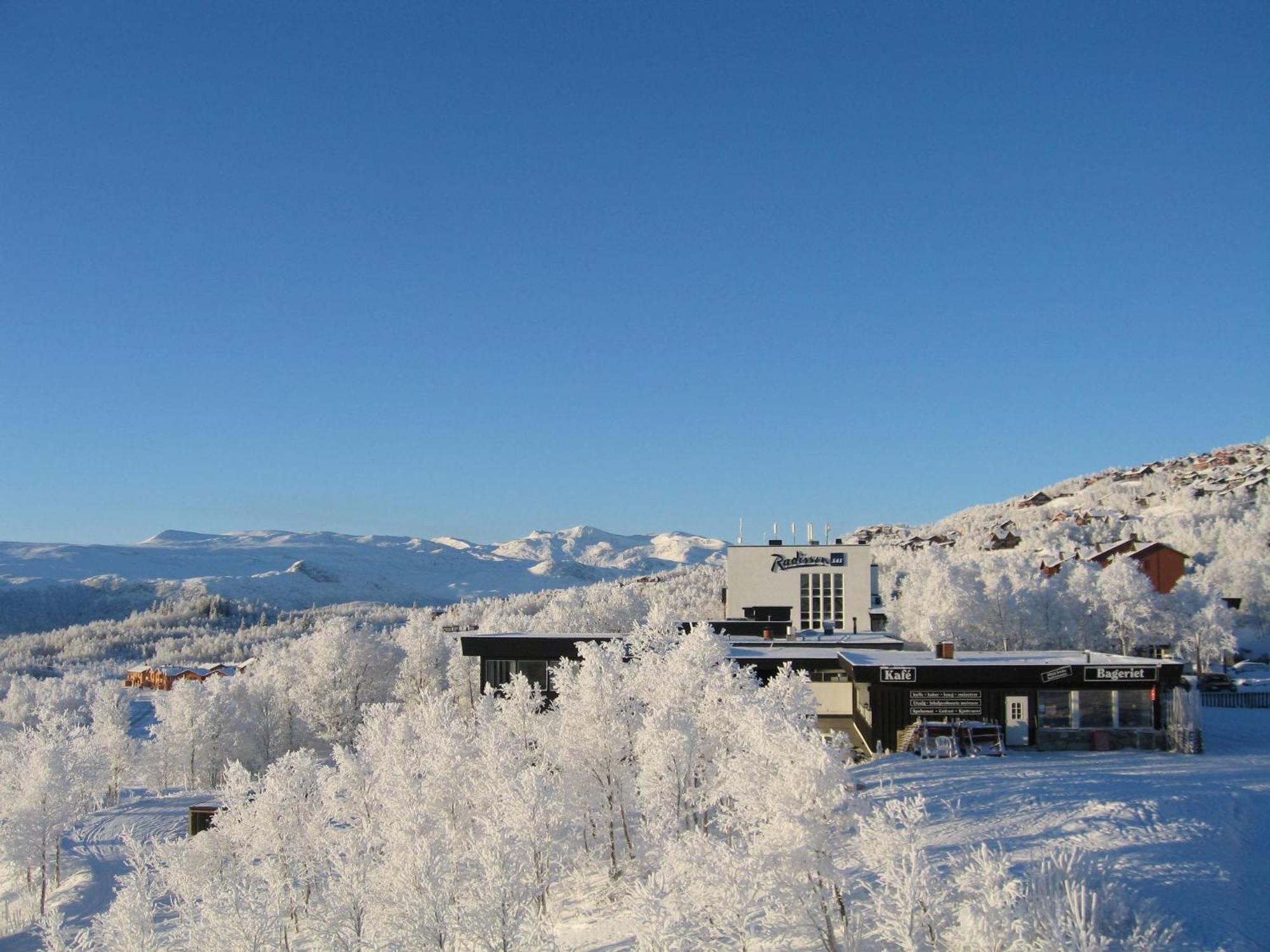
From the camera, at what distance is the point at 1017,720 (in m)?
33.6

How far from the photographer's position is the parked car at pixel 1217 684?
52.2 metres

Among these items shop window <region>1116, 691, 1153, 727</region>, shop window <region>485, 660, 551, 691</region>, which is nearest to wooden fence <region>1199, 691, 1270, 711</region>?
shop window <region>1116, 691, 1153, 727</region>

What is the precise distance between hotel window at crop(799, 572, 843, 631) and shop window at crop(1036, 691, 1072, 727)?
31043mm

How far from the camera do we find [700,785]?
990 inches

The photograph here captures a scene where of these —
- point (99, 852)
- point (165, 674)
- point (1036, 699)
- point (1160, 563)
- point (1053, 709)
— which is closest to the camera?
point (1053, 709)

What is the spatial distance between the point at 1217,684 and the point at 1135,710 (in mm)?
26927

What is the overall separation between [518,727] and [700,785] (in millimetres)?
9689

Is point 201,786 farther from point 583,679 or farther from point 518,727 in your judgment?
point 583,679

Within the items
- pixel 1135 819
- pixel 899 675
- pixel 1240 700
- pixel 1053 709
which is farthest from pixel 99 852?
pixel 1240 700

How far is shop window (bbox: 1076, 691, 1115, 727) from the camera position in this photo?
108ft

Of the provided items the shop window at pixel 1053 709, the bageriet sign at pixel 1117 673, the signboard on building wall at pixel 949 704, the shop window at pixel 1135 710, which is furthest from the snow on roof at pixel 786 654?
the shop window at pixel 1135 710

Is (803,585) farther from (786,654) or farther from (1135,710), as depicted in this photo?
A: (1135,710)

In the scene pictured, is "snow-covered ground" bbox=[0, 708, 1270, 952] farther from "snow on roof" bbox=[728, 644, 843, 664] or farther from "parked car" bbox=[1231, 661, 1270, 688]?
"parked car" bbox=[1231, 661, 1270, 688]

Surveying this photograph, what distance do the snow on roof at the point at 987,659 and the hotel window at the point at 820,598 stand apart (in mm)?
23692
